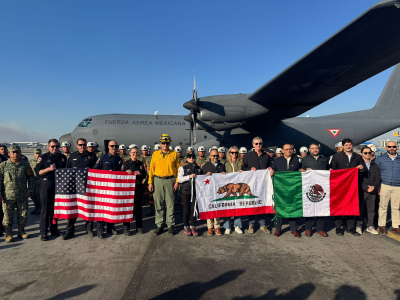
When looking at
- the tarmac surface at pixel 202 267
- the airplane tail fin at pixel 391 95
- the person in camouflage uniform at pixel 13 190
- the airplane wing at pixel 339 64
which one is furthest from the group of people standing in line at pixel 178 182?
the airplane tail fin at pixel 391 95

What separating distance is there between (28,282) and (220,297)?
3141 millimetres

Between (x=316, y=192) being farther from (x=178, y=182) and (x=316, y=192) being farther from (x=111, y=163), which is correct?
(x=111, y=163)

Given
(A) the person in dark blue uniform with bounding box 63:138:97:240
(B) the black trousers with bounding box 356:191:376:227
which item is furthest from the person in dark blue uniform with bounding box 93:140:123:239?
(B) the black trousers with bounding box 356:191:376:227

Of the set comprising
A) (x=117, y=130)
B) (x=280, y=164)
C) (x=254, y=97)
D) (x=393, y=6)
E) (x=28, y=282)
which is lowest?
(x=28, y=282)

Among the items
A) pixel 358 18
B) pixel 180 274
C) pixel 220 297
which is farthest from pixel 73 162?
pixel 358 18

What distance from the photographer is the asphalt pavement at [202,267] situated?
325 centimetres

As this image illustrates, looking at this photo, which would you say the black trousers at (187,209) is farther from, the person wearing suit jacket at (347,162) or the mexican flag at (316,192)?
the person wearing suit jacket at (347,162)

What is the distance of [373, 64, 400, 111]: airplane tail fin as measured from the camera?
12766mm

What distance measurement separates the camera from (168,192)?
5.57 m

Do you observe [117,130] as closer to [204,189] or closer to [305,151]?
[204,189]

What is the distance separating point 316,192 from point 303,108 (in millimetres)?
5799

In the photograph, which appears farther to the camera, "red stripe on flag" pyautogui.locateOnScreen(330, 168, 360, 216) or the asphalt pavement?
"red stripe on flag" pyautogui.locateOnScreen(330, 168, 360, 216)

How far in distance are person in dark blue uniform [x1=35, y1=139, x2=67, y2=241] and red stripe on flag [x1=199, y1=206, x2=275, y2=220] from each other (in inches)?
152

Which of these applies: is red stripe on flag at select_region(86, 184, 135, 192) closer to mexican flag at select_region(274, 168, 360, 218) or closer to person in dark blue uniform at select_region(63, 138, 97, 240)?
person in dark blue uniform at select_region(63, 138, 97, 240)
